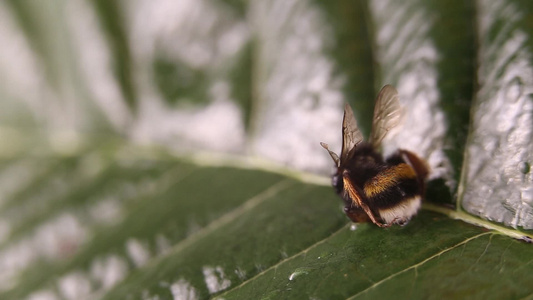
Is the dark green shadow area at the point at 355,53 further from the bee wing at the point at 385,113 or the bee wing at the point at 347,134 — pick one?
the bee wing at the point at 347,134

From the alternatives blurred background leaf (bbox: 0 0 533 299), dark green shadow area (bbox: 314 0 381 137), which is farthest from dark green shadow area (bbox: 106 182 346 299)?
dark green shadow area (bbox: 314 0 381 137)

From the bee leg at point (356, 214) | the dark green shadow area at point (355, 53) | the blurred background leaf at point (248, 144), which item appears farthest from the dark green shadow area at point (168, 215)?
the bee leg at point (356, 214)

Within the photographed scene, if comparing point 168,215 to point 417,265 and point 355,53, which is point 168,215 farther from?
point 417,265

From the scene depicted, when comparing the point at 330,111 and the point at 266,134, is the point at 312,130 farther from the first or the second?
the point at 266,134

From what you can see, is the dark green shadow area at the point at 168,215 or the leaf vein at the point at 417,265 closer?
the leaf vein at the point at 417,265

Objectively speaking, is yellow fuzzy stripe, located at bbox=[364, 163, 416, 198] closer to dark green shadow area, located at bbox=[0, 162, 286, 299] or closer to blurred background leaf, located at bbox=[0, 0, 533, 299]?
blurred background leaf, located at bbox=[0, 0, 533, 299]

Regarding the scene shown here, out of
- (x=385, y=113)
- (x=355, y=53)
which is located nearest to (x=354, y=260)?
(x=385, y=113)

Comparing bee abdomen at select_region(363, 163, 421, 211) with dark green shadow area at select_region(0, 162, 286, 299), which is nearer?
bee abdomen at select_region(363, 163, 421, 211)
